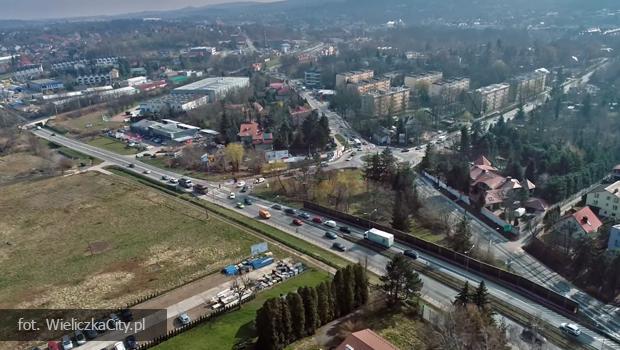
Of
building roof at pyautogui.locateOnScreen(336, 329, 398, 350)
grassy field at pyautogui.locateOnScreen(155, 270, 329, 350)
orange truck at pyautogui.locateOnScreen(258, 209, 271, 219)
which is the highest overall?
building roof at pyautogui.locateOnScreen(336, 329, 398, 350)

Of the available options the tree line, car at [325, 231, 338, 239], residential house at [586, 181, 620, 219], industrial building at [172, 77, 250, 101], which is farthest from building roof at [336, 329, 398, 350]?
industrial building at [172, 77, 250, 101]

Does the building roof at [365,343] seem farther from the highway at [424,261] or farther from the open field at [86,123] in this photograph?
the open field at [86,123]

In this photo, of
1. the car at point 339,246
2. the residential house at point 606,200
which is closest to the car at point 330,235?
the car at point 339,246

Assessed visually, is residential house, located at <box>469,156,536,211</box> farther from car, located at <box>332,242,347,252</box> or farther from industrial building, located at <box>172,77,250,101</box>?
industrial building, located at <box>172,77,250,101</box>

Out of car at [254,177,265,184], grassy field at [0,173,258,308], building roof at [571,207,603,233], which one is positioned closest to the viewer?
grassy field at [0,173,258,308]

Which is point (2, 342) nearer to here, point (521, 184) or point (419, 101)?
point (521, 184)

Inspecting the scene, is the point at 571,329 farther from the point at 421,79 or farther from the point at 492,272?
the point at 421,79

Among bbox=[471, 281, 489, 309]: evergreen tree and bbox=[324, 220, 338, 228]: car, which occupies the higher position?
bbox=[471, 281, 489, 309]: evergreen tree

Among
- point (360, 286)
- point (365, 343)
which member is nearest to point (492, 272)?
point (360, 286)
